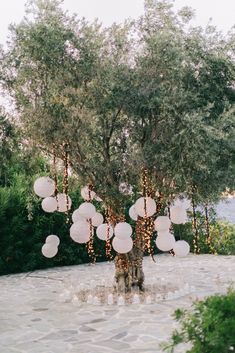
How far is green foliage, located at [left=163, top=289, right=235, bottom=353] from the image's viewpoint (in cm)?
421

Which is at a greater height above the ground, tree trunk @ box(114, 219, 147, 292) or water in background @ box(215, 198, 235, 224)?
water in background @ box(215, 198, 235, 224)

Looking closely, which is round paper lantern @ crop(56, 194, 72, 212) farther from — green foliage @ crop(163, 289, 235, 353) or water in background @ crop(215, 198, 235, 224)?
green foliage @ crop(163, 289, 235, 353)

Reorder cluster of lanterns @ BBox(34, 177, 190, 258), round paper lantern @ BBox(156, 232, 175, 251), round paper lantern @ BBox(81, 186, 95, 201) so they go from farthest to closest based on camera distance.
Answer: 1. round paper lantern @ BBox(81, 186, 95, 201)
2. round paper lantern @ BBox(156, 232, 175, 251)
3. cluster of lanterns @ BBox(34, 177, 190, 258)

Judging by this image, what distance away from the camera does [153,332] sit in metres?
8.69

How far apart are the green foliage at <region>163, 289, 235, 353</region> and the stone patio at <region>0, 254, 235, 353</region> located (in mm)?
3358

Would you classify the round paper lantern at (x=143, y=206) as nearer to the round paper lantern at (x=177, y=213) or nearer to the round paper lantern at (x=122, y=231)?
the round paper lantern at (x=122, y=231)

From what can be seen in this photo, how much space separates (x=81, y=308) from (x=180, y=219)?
2.82 metres

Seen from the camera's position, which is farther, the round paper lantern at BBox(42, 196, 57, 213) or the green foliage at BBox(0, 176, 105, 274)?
the green foliage at BBox(0, 176, 105, 274)

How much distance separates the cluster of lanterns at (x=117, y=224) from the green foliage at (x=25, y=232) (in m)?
4.61

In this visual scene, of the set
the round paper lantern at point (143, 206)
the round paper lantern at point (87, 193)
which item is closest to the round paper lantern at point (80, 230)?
the round paper lantern at point (87, 193)

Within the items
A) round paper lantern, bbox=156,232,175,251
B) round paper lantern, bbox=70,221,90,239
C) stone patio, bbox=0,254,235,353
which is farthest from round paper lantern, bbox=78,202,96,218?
stone patio, bbox=0,254,235,353

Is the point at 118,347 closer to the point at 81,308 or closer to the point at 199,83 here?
the point at 81,308

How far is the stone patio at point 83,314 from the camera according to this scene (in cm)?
820

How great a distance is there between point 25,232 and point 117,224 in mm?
7367
